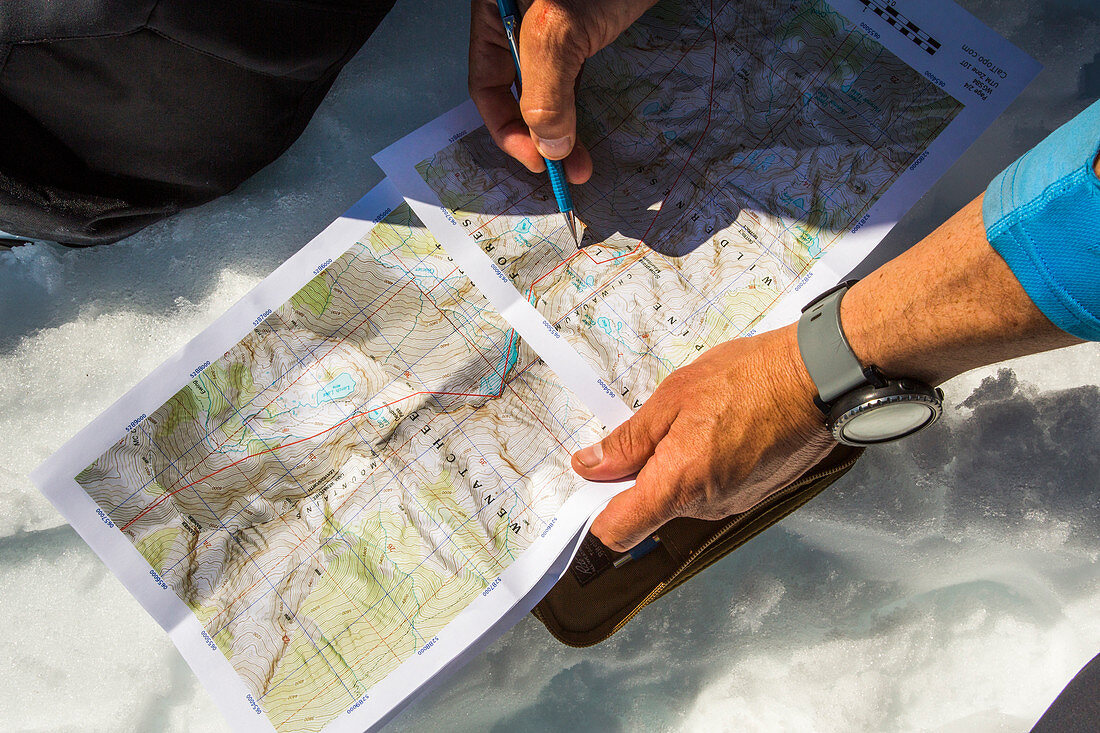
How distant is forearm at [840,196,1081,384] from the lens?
52cm

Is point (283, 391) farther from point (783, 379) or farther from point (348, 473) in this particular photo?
point (783, 379)

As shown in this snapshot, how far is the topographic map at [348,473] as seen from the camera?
0.72 m

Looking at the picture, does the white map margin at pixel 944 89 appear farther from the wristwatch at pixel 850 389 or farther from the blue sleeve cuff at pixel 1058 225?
the blue sleeve cuff at pixel 1058 225

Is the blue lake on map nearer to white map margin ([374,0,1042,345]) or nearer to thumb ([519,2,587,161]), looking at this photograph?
white map margin ([374,0,1042,345])

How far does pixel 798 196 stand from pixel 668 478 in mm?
410

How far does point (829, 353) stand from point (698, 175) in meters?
0.32

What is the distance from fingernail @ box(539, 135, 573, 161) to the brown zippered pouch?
490 mm

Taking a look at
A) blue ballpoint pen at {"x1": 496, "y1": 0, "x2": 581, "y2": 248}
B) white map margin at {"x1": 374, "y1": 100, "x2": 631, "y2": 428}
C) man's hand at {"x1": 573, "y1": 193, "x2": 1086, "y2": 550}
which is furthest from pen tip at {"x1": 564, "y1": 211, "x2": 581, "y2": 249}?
man's hand at {"x1": 573, "y1": 193, "x2": 1086, "y2": 550}

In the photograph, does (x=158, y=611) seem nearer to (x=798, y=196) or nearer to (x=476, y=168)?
(x=476, y=168)

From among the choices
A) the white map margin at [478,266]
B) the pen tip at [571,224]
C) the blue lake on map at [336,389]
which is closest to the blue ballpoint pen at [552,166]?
the pen tip at [571,224]

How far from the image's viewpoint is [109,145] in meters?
0.66

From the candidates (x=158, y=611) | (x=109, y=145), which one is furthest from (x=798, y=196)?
(x=158, y=611)

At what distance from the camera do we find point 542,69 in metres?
0.69

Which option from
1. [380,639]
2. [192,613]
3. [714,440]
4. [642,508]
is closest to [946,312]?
[714,440]
